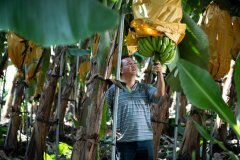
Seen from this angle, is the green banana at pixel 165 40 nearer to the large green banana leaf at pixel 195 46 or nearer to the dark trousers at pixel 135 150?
the large green banana leaf at pixel 195 46

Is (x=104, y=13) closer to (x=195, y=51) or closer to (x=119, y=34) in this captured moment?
(x=119, y=34)

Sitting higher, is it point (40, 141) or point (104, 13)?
point (104, 13)

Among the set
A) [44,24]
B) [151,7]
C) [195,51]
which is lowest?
[44,24]

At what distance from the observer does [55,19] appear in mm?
765

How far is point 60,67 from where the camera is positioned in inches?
113

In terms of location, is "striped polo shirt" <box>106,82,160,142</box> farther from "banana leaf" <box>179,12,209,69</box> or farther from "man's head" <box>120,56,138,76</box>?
"banana leaf" <box>179,12,209,69</box>

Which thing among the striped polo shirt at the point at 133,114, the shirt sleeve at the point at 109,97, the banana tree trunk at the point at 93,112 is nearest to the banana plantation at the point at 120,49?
the banana tree trunk at the point at 93,112

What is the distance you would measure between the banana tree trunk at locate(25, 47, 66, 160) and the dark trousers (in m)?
0.61

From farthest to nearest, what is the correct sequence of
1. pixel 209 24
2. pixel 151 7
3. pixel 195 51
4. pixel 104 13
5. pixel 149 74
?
pixel 149 74, pixel 209 24, pixel 195 51, pixel 151 7, pixel 104 13

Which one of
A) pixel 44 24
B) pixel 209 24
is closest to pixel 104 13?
pixel 44 24

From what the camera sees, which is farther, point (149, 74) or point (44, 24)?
point (149, 74)

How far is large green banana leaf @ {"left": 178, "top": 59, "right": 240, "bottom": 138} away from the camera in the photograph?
131cm

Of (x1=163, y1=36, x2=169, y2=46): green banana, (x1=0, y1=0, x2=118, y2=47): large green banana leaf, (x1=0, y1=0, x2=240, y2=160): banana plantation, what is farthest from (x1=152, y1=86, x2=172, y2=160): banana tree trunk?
(x1=0, y1=0, x2=118, y2=47): large green banana leaf

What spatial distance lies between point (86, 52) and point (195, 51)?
4.97 ft
